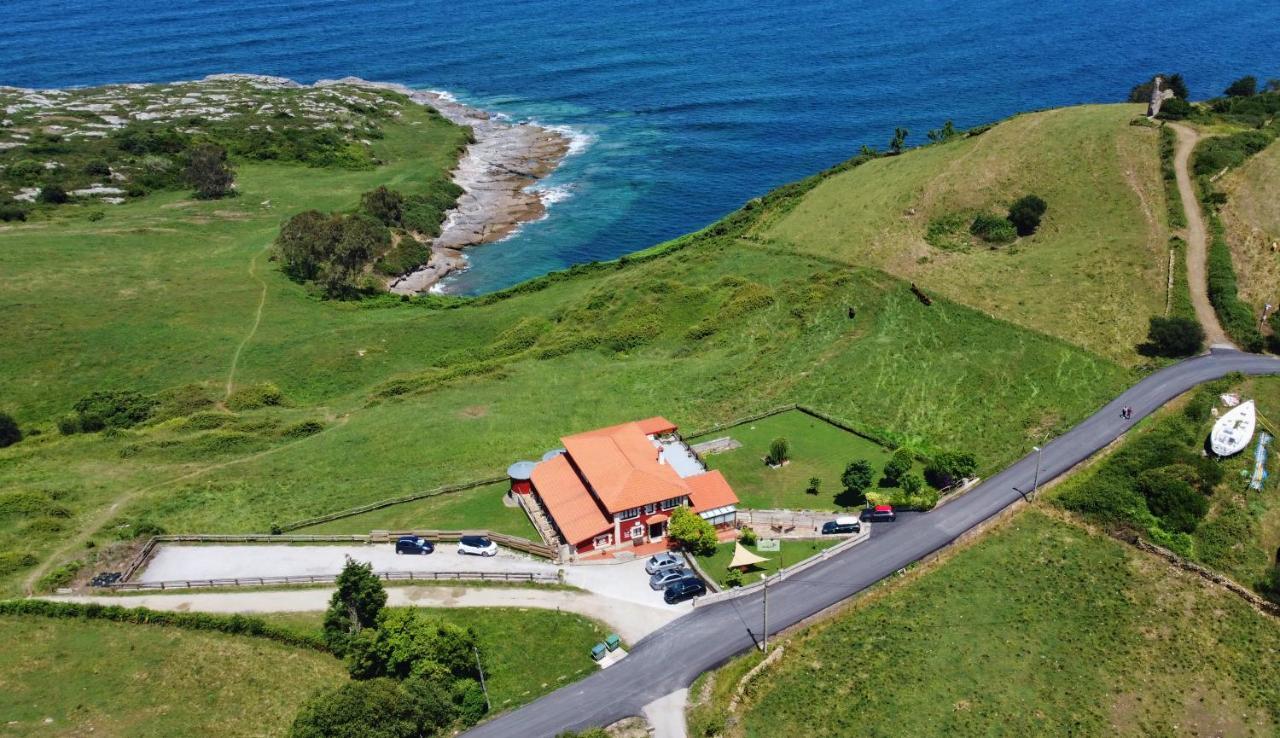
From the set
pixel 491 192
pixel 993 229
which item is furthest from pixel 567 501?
pixel 491 192

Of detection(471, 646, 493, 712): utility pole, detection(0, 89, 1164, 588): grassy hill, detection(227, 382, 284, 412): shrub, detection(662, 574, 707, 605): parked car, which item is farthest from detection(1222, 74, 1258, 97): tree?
detection(227, 382, 284, 412): shrub

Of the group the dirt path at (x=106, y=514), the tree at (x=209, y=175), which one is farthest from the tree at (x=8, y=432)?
the tree at (x=209, y=175)

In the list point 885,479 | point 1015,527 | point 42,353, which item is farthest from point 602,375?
point 42,353

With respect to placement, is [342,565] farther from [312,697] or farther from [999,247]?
[999,247]

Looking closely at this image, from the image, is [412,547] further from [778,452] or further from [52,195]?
[52,195]

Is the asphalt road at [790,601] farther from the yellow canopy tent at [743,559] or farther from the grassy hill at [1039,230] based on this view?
the grassy hill at [1039,230]

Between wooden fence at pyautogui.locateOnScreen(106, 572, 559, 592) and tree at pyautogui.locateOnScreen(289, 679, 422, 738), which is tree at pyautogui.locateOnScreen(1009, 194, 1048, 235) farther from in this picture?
tree at pyautogui.locateOnScreen(289, 679, 422, 738)
